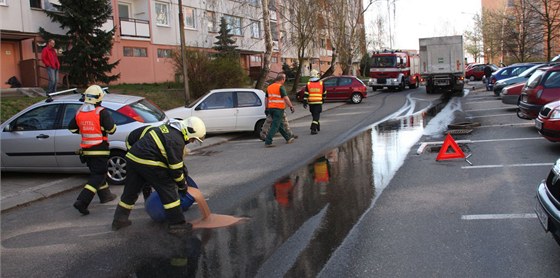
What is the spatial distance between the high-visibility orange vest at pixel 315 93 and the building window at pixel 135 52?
19.0 meters

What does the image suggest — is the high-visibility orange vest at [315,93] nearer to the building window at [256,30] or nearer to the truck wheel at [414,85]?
the truck wheel at [414,85]

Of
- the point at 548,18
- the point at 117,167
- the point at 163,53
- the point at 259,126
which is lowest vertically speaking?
the point at 117,167

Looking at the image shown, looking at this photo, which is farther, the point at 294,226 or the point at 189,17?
the point at 189,17

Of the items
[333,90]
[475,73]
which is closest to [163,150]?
[333,90]

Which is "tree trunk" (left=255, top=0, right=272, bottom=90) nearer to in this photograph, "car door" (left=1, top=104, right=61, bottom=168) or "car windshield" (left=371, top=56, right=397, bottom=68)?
"car windshield" (left=371, top=56, right=397, bottom=68)

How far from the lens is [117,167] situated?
26.5ft

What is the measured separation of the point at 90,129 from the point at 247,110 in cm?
755

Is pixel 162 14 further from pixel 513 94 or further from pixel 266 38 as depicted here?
pixel 513 94

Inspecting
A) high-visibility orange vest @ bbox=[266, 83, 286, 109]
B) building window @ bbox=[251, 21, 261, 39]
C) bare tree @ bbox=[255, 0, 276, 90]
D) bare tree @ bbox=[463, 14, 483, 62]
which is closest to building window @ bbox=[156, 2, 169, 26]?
building window @ bbox=[251, 21, 261, 39]

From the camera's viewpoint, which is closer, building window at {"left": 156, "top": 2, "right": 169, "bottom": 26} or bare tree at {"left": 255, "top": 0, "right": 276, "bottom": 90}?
bare tree at {"left": 255, "top": 0, "right": 276, "bottom": 90}

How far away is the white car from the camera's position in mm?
13742

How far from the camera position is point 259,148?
11.7 metres

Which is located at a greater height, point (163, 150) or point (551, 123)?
point (163, 150)

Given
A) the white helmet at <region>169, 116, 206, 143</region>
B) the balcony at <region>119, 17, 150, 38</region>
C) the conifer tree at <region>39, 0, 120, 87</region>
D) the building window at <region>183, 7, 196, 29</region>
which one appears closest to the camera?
the white helmet at <region>169, 116, 206, 143</region>
